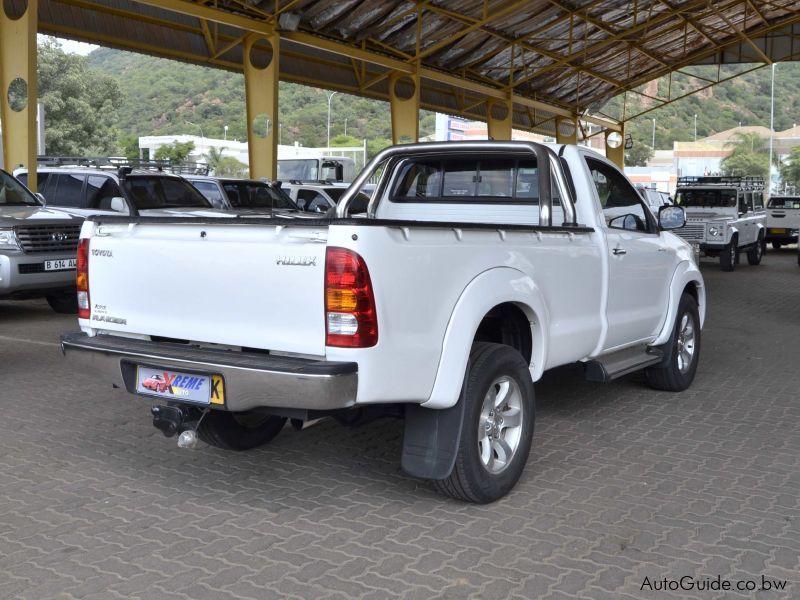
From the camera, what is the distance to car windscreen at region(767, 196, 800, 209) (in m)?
26.1

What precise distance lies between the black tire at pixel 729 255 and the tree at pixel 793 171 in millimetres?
77989

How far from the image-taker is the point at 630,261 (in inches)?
242

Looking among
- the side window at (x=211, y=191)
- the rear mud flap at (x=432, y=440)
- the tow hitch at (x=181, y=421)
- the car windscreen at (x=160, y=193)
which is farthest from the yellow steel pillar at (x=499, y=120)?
the rear mud flap at (x=432, y=440)

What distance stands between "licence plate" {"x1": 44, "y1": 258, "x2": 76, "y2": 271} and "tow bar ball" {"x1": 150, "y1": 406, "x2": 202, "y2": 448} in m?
6.53

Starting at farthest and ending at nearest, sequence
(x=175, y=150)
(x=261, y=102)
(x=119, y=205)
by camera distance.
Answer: (x=175, y=150) < (x=261, y=102) < (x=119, y=205)

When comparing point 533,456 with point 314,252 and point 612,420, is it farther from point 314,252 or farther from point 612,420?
point 314,252

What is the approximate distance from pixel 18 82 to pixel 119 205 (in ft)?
13.8

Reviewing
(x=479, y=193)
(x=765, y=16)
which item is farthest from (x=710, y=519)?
(x=765, y=16)

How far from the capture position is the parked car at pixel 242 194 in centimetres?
1431

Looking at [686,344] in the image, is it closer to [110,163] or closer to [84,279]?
[84,279]

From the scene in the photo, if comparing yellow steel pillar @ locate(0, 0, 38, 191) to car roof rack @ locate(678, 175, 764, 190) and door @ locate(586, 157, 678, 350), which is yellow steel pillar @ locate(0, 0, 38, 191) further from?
car roof rack @ locate(678, 175, 764, 190)

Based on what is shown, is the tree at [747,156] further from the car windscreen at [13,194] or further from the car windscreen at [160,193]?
the car windscreen at [13,194]

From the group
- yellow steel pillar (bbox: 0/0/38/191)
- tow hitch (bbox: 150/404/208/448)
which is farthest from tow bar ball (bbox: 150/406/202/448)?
yellow steel pillar (bbox: 0/0/38/191)

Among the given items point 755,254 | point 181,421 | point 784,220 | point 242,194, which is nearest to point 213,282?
point 181,421
